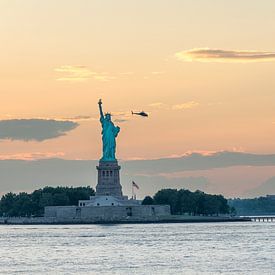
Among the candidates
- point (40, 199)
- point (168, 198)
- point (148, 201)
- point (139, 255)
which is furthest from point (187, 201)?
point (139, 255)

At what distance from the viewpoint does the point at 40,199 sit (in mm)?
181375

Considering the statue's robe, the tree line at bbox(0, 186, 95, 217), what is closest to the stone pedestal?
the statue's robe

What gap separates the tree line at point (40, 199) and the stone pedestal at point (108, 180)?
1588cm

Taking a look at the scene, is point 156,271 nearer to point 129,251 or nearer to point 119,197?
point 129,251

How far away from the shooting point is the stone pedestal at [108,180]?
16100 centimetres

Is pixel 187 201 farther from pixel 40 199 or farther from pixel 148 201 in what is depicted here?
pixel 40 199

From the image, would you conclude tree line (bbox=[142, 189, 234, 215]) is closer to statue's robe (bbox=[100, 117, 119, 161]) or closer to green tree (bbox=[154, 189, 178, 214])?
green tree (bbox=[154, 189, 178, 214])

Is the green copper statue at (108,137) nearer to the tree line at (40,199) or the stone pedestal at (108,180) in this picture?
the stone pedestal at (108,180)

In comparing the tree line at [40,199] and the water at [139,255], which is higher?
the tree line at [40,199]

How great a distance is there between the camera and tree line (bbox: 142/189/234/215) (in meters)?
183

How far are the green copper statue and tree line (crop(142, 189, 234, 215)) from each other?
58.7 ft

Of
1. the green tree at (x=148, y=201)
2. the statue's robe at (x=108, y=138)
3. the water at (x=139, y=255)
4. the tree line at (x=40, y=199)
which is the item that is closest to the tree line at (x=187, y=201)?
the green tree at (x=148, y=201)

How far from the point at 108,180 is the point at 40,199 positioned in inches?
873

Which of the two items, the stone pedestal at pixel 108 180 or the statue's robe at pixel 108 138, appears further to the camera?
the statue's robe at pixel 108 138
